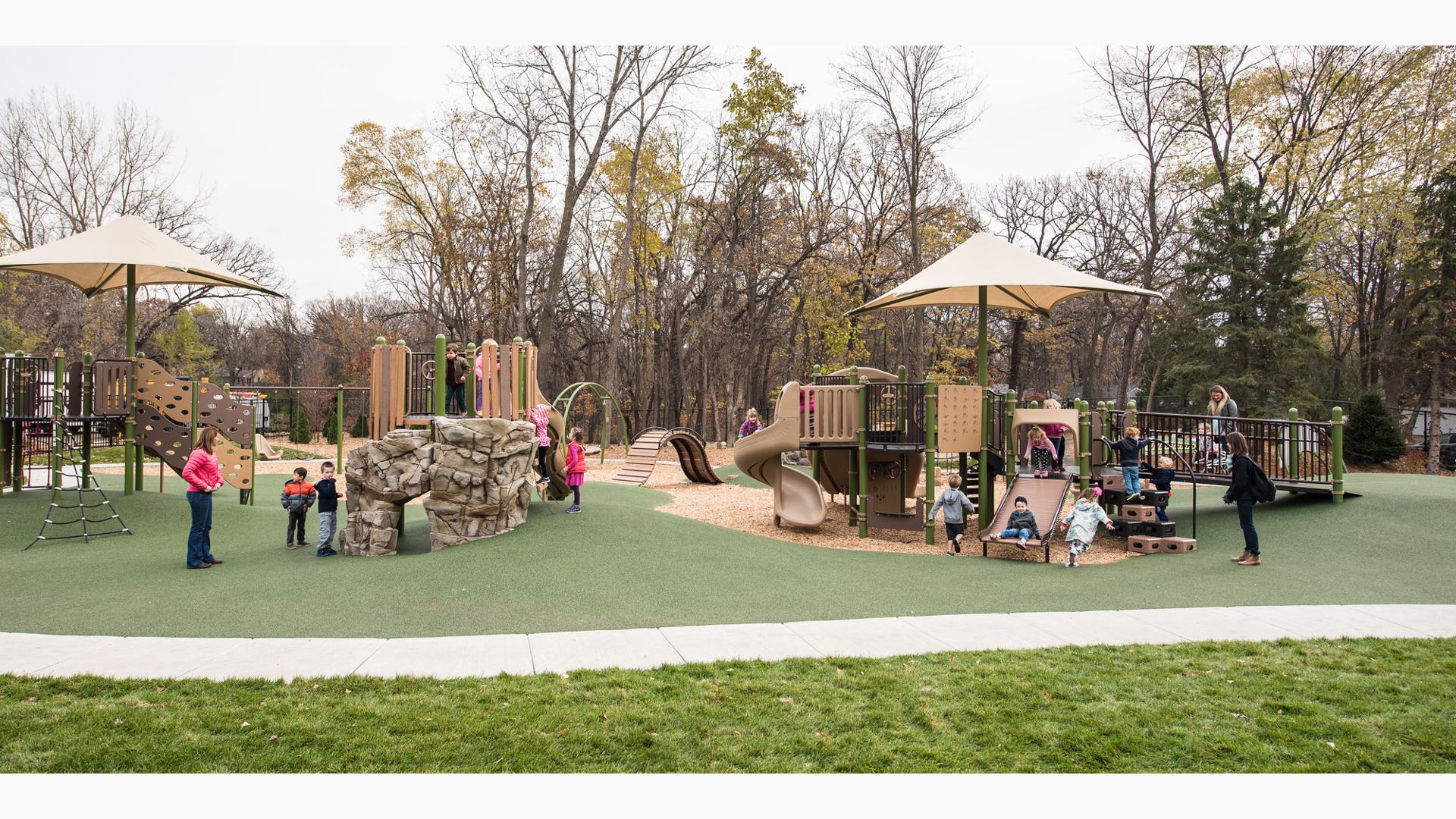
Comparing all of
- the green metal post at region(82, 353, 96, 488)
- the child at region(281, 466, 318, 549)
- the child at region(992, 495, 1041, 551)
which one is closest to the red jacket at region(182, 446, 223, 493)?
the child at region(281, 466, 318, 549)

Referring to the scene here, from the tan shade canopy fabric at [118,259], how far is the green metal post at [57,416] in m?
1.67

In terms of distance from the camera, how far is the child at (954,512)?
12107mm

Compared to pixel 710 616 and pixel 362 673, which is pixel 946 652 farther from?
pixel 362 673

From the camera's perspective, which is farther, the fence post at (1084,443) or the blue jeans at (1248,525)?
the fence post at (1084,443)

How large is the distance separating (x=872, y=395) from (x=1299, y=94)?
92.8 ft

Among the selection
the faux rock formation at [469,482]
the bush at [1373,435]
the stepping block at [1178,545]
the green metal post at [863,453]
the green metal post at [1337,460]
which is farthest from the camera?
the bush at [1373,435]

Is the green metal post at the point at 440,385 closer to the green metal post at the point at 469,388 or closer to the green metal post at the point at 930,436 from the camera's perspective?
the green metal post at the point at 469,388

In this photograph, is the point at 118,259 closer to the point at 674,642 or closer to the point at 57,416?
the point at 57,416

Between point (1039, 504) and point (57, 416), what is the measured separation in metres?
16.6

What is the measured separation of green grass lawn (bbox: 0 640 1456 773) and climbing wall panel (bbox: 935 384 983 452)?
712cm

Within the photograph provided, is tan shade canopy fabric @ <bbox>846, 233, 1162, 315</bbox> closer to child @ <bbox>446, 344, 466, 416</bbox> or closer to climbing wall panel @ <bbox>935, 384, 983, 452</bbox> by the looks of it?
climbing wall panel @ <bbox>935, 384, 983, 452</bbox>

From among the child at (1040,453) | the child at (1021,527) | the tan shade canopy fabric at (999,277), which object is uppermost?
the tan shade canopy fabric at (999,277)

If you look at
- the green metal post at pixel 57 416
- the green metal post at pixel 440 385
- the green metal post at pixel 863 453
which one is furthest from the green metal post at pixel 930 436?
the green metal post at pixel 57 416

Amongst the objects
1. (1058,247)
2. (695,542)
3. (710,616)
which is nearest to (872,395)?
(695,542)
